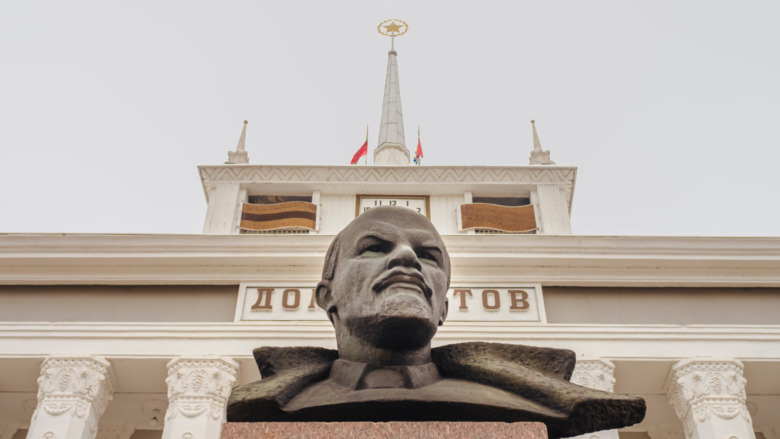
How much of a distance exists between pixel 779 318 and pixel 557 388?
48.0 feet

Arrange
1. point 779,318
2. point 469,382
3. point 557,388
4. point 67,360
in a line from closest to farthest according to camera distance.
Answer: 1. point 557,388
2. point 469,382
3. point 67,360
4. point 779,318

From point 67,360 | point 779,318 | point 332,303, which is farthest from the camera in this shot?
point 779,318

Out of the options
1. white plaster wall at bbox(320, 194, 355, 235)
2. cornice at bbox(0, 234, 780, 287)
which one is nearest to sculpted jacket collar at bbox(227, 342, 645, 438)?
cornice at bbox(0, 234, 780, 287)

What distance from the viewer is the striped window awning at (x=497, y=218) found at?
1944cm

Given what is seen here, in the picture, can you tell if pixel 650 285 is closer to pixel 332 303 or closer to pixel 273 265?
pixel 273 265

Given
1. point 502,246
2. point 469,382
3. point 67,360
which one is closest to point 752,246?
point 502,246

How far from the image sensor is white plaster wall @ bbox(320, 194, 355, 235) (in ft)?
65.1

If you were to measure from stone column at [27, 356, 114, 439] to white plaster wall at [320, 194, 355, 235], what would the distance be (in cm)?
654

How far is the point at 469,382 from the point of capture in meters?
3.28

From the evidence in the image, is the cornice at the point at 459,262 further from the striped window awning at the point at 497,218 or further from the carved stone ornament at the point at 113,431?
the carved stone ornament at the point at 113,431

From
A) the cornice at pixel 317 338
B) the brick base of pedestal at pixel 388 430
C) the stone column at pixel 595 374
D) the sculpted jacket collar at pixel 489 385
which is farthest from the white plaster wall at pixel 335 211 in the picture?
the brick base of pedestal at pixel 388 430

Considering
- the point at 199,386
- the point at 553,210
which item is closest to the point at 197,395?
the point at 199,386

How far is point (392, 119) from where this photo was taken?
29.2 metres

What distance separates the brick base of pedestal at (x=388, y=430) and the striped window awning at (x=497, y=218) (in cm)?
1664
